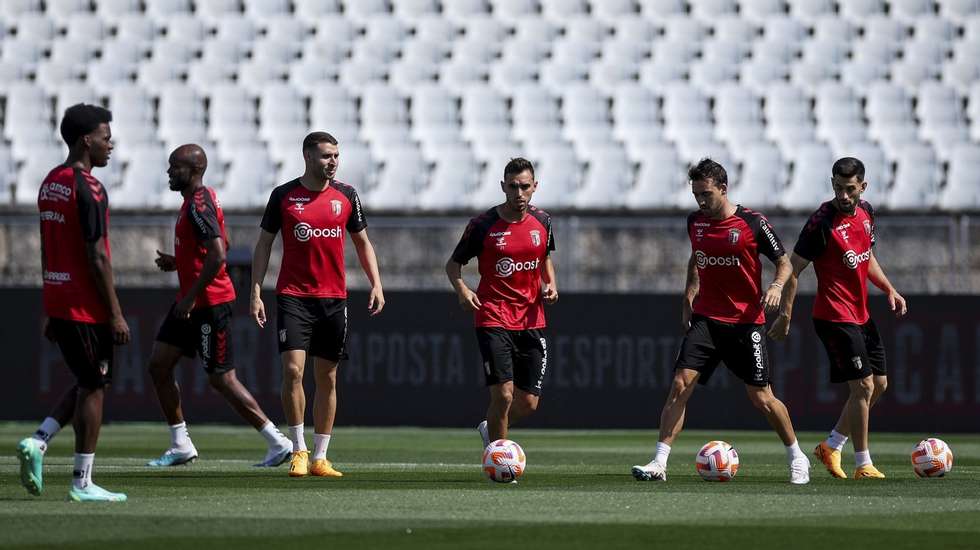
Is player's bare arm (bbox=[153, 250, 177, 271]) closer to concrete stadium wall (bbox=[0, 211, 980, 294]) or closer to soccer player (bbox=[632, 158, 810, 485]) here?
soccer player (bbox=[632, 158, 810, 485])

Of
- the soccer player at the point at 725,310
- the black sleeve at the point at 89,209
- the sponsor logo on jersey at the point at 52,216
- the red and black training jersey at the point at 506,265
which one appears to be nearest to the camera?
the black sleeve at the point at 89,209

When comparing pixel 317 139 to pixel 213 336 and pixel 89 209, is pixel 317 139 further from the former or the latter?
pixel 89 209

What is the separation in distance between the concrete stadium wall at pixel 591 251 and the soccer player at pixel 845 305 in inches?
277

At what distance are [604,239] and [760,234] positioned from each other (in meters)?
8.15

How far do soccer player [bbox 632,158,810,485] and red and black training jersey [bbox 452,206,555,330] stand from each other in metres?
1.08

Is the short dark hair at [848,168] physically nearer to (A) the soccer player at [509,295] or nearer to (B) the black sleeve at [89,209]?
(A) the soccer player at [509,295]

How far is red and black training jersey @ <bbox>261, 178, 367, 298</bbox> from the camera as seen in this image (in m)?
11.1

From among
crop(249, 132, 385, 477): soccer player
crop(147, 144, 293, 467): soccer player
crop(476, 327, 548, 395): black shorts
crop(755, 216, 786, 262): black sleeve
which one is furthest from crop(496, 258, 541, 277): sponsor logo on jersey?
crop(147, 144, 293, 467): soccer player

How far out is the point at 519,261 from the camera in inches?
444

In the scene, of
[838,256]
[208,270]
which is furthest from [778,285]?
[208,270]

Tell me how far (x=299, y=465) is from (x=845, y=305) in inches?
154

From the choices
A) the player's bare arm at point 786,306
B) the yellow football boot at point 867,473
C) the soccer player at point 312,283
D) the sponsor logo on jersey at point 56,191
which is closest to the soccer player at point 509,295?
the soccer player at point 312,283

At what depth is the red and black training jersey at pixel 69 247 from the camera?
28.0 ft

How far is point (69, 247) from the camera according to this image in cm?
861
